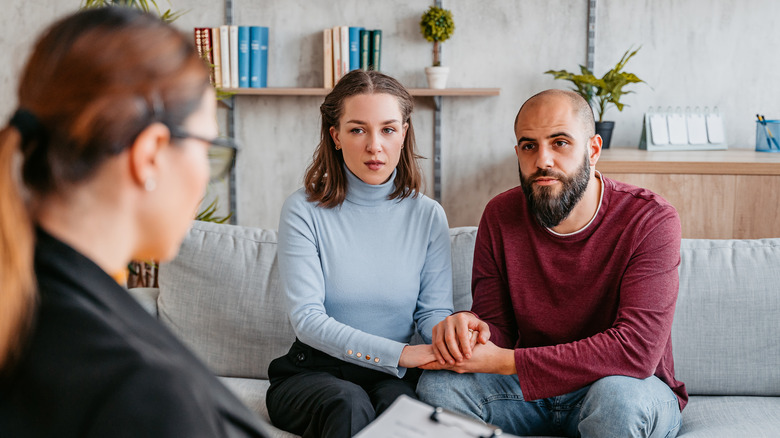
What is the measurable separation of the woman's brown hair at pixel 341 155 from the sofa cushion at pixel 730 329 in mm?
792

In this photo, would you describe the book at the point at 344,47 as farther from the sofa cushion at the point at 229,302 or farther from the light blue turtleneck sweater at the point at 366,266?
the light blue turtleneck sweater at the point at 366,266

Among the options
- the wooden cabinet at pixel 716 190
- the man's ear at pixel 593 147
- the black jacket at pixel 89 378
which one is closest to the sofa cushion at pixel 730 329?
the man's ear at pixel 593 147

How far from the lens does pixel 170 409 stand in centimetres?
54

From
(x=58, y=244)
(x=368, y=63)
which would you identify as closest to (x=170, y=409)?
(x=58, y=244)

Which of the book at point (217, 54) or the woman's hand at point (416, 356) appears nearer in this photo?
the woman's hand at point (416, 356)

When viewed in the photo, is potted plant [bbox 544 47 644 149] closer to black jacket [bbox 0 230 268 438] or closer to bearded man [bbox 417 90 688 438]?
bearded man [bbox 417 90 688 438]

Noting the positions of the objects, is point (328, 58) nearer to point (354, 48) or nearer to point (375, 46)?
point (354, 48)

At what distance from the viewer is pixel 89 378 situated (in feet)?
1.78

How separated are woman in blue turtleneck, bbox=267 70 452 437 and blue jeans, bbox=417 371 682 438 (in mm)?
97

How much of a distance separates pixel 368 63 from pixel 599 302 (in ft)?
7.15

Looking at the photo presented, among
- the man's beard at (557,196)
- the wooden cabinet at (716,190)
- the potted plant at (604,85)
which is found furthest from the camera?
the potted plant at (604,85)

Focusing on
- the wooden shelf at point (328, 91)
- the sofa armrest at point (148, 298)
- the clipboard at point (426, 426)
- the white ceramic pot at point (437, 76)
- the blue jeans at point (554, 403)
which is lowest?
the blue jeans at point (554, 403)

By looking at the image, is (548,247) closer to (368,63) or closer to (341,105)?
(341,105)

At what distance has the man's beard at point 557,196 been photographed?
1.71 m
